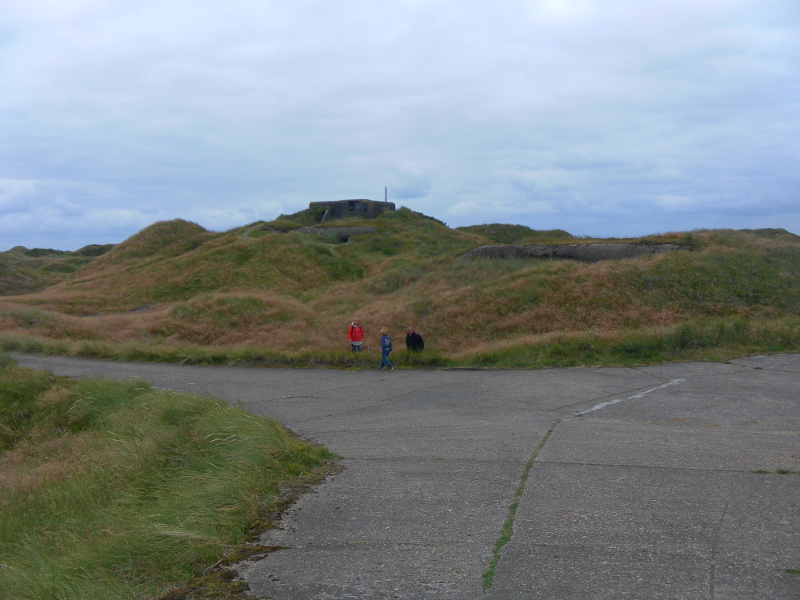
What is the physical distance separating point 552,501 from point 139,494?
Answer: 4092 mm

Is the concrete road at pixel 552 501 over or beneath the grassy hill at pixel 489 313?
beneath

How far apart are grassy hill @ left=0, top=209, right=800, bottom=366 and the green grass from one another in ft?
26.5

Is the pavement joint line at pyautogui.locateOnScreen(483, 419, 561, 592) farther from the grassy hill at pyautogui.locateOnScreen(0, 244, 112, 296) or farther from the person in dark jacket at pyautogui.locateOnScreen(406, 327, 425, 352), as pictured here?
the grassy hill at pyautogui.locateOnScreen(0, 244, 112, 296)

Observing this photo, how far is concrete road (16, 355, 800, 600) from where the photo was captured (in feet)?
13.8

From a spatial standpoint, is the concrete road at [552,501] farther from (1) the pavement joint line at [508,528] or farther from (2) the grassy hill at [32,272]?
→ (2) the grassy hill at [32,272]

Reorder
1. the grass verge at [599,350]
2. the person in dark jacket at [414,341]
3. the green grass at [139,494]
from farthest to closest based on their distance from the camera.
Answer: the person in dark jacket at [414,341], the grass verge at [599,350], the green grass at [139,494]

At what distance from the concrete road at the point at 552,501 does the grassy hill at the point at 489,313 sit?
5.06 metres

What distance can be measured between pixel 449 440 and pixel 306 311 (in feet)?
64.2

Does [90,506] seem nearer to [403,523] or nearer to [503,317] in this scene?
[403,523]

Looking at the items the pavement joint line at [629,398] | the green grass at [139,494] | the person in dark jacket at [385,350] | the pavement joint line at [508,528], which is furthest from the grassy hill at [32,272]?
the pavement joint line at [508,528]

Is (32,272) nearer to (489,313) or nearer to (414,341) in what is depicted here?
(489,313)

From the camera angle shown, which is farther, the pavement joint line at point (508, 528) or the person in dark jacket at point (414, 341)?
the person in dark jacket at point (414, 341)

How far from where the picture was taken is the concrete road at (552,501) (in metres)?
4.21

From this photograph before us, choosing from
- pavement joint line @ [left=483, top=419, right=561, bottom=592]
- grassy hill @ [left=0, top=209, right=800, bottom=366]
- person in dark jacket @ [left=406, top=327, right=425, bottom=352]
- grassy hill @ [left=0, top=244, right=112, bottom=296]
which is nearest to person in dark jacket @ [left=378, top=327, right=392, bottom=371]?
grassy hill @ [left=0, top=209, right=800, bottom=366]
